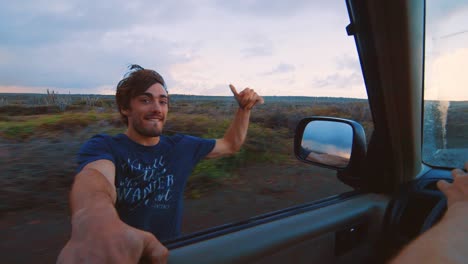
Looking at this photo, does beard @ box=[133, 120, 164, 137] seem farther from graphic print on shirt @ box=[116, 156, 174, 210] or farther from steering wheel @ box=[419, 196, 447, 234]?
steering wheel @ box=[419, 196, 447, 234]

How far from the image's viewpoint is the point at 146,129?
2264mm

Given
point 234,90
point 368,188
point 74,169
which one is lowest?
point 74,169

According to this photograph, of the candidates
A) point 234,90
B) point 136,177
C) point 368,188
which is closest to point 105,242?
point 136,177

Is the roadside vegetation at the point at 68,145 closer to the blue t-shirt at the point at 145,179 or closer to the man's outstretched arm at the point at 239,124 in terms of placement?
the man's outstretched arm at the point at 239,124

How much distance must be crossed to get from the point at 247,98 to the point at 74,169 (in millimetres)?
5024

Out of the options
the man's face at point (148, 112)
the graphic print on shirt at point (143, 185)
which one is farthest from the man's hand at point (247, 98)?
the graphic print on shirt at point (143, 185)

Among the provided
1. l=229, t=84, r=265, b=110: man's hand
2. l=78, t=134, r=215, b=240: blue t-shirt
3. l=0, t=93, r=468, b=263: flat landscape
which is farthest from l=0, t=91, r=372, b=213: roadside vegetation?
l=78, t=134, r=215, b=240: blue t-shirt

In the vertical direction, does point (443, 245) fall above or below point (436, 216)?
above

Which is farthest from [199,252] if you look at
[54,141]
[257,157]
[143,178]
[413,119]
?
[257,157]

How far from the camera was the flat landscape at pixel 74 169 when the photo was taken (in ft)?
13.3

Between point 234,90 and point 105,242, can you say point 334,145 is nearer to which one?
point 234,90

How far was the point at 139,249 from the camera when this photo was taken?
2.86ft

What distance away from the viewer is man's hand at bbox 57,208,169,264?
0.79 m

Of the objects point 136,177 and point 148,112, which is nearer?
point 136,177
